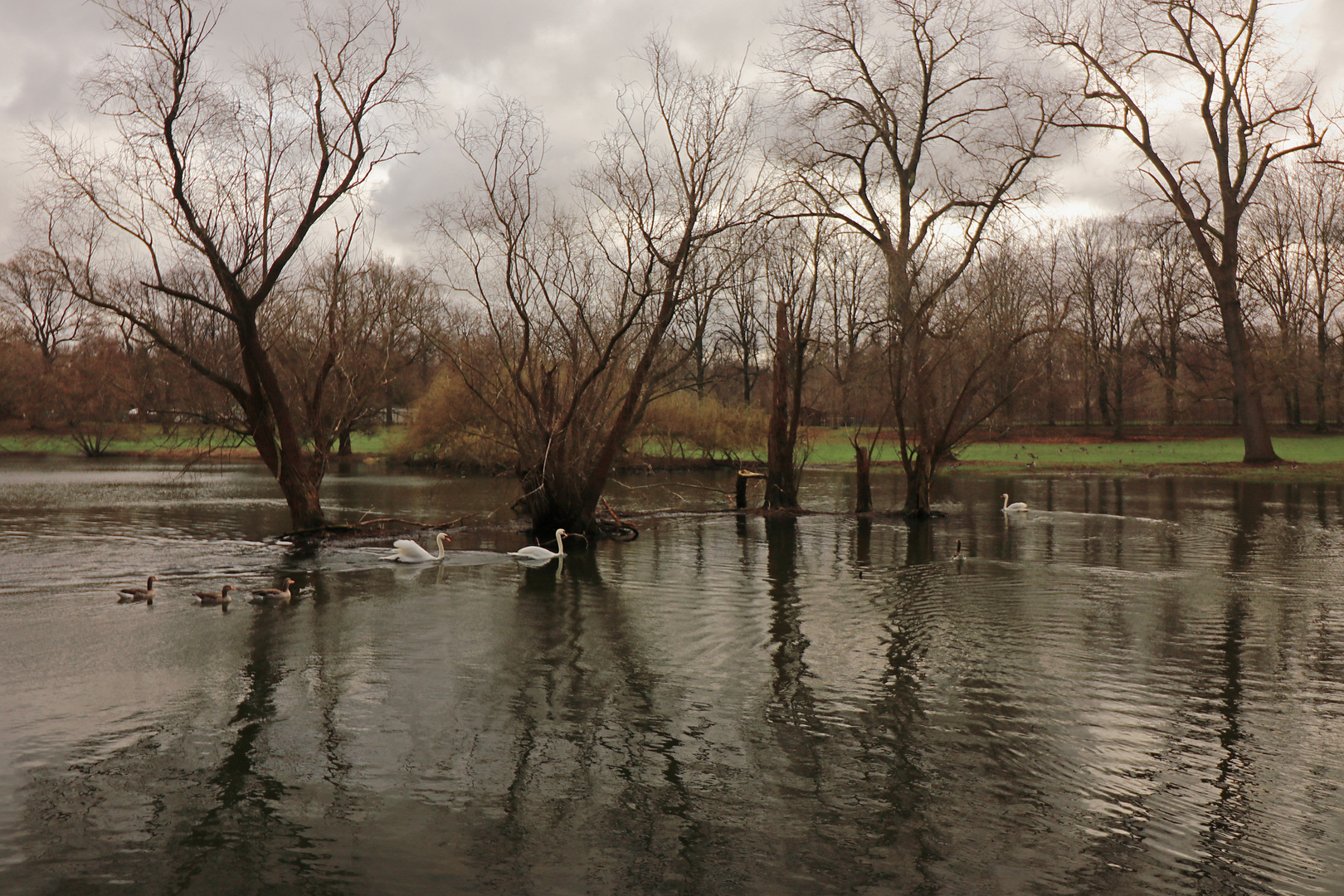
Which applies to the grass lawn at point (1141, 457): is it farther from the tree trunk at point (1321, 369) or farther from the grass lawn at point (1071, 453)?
the tree trunk at point (1321, 369)

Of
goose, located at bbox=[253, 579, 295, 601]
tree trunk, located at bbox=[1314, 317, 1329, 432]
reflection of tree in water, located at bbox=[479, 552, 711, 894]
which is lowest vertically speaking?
reflection of tree in water, located at bbox=[479, 552, 711, 894]

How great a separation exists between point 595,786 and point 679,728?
125 centimetres

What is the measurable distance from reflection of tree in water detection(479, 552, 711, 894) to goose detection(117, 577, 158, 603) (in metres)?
5.98

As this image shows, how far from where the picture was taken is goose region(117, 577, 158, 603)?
11.8 m

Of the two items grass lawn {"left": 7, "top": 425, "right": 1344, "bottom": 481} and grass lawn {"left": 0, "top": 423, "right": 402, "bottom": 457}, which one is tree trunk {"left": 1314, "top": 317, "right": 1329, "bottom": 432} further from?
grass lawn {"left": 0, "top": 423, "right": 402, "bottom": 457}

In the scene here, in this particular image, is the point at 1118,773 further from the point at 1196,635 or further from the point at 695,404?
the point at 695,404

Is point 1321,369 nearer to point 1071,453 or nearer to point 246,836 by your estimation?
point 1071,453

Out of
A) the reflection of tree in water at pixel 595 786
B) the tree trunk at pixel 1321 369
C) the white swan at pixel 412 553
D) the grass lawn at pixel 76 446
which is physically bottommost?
the reflection of tree in water at pixel 595 786

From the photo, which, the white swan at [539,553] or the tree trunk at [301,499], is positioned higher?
the tree trunk at [301,499]

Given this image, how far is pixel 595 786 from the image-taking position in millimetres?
5914

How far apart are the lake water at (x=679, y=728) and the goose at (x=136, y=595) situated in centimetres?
20

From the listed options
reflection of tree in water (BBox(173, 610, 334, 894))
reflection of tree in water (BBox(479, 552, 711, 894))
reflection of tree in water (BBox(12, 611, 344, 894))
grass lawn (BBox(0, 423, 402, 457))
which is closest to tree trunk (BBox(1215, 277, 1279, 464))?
reflection of tree in water (BBox(479, 552, 711, 894))

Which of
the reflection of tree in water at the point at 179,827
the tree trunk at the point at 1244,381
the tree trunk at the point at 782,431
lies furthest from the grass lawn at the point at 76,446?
the reflection of tree in water at the point at 179,827

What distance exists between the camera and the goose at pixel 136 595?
11781mm
